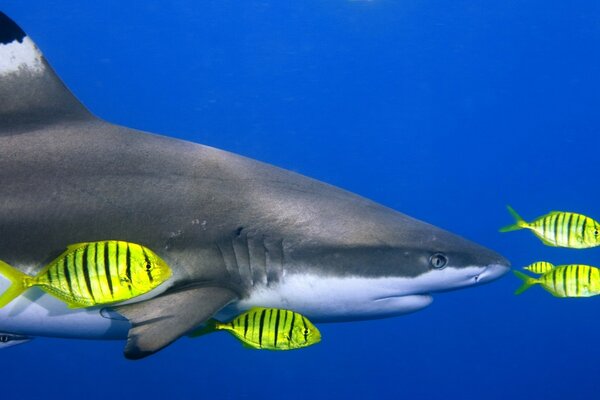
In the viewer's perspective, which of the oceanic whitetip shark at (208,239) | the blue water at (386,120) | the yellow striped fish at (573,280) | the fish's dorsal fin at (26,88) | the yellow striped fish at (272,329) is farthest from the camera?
the blue water at (386,120)

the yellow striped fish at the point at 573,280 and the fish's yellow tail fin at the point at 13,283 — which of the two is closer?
the fish's yellow tail fin at the point at 13,283

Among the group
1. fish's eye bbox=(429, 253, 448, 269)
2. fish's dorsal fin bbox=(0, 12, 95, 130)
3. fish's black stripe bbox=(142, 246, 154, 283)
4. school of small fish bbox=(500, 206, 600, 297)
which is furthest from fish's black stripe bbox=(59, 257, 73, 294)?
school of small fish bbox=(500, 206, 600, 297)

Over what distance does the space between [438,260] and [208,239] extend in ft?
3.94

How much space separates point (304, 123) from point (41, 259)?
54334 millimetres

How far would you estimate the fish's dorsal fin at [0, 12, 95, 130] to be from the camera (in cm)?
336

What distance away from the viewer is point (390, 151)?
54438 millimetres

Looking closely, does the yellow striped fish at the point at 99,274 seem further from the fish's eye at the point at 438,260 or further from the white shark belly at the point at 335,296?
the fish's eye at the point at 438,260

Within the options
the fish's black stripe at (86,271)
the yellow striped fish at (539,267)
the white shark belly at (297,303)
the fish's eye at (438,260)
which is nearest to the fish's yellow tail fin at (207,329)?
the white shark belly at (297,303)

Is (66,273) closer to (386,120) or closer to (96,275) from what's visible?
(96,275)

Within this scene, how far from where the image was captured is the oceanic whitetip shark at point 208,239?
2.90 m

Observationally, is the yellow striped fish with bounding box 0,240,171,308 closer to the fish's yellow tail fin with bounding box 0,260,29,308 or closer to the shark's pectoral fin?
the fish's yellow tail fin with bounding box 0,260,29,308

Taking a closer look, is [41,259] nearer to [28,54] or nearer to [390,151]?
[28,54]

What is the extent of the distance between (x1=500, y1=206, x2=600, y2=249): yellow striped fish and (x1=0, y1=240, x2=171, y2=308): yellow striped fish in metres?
2.89

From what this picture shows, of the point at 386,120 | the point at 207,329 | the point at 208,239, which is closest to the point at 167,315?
the point at 207,329
